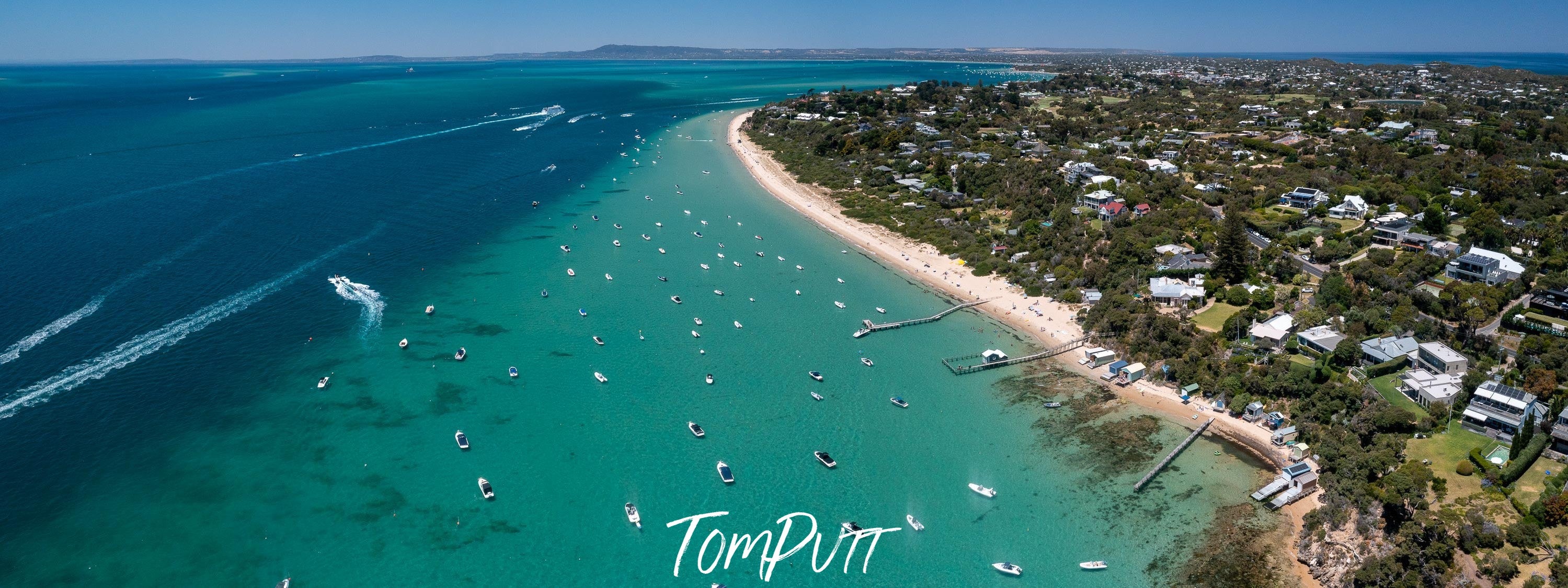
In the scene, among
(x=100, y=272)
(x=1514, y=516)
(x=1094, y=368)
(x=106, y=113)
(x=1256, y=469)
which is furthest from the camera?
(x=106, y=113)

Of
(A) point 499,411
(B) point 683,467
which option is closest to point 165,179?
(A) point 499,411

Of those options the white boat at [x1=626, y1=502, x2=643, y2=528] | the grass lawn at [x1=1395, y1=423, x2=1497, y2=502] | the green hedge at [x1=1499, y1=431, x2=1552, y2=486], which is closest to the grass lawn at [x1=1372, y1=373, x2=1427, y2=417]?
the grass lawn at [x1=1395, y1=423, x2=1497, y2=502]

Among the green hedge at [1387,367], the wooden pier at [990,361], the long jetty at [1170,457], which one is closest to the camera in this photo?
the long jetty at [1170,457]

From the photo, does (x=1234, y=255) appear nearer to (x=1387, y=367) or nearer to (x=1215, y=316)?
(x=1215, y=316)

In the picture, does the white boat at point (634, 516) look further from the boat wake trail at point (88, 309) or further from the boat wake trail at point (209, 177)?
the boat wake trail at point (209, 177)

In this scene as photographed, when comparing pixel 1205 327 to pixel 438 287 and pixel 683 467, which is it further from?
pixel 438 287

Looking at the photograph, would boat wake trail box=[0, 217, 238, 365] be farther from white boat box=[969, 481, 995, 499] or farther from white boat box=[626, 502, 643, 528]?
white boat box=[969, 481, 995, 499]

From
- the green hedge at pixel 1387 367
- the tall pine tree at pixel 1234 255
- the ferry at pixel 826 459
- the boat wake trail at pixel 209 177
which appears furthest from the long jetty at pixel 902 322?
the boat wake trail at pixel 209 177
